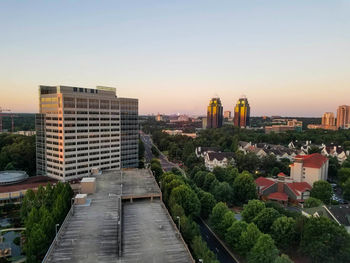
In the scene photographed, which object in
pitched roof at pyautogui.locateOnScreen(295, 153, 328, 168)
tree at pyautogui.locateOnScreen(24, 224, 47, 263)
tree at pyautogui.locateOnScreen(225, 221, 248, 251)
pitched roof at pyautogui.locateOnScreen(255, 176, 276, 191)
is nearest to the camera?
tree at pyautogui.locateOnScreen(24, 224, 47, 263)

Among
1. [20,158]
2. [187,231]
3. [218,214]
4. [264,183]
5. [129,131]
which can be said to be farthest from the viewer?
[129,131]

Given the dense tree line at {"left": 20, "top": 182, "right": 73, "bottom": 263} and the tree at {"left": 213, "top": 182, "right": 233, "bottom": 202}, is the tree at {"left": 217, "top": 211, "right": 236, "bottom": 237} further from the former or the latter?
the dense tree line at {"left": 20, "top": 182, "right": 73, "bottom": 263}

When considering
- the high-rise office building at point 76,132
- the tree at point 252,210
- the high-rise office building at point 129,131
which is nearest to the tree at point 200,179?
the tree at point 252,210

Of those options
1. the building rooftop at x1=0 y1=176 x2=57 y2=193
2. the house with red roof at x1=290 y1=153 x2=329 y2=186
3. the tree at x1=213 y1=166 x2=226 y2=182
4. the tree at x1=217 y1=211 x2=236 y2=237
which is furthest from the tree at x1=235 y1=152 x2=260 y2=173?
the building rooftop at x1=0 y1=176 x2=57 y2=193

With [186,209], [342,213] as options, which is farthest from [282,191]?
[186,209]

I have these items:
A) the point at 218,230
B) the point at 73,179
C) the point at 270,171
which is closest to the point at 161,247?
the point at 218,230

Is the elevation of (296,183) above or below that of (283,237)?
above

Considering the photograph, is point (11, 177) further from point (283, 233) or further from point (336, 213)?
point (336, 213)
